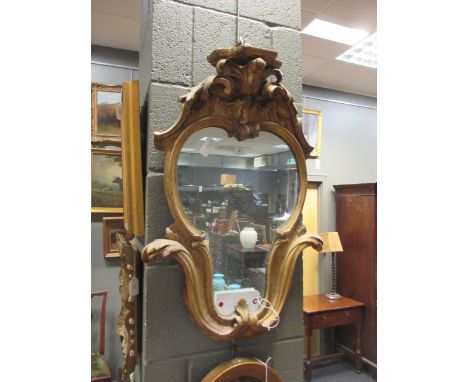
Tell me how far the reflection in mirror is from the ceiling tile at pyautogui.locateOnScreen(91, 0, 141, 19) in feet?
4.72

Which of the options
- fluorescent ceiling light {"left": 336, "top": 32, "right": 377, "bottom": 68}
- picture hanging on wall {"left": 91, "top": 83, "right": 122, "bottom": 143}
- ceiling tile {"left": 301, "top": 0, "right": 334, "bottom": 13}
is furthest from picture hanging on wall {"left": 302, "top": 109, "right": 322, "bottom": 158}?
picture hanging on wall {"left": 91, "top": 83, "right": 122, "bottom": 143}

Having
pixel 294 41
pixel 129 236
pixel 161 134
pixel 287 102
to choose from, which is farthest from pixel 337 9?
pixel 129 236

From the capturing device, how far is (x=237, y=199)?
0.94 meters

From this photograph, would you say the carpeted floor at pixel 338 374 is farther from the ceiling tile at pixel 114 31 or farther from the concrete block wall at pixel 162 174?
the ceiling tile at pixel 114 31

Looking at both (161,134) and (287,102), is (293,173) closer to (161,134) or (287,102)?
(287,102)

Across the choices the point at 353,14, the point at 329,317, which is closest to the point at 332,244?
the point at 329,317

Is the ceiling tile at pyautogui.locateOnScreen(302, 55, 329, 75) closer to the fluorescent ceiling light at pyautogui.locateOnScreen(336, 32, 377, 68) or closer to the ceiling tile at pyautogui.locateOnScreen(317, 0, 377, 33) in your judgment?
the fluorescent ceiling light at pyautogui.locateOnScreen(336, 32, 377, 68)

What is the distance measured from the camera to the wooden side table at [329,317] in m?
2.76

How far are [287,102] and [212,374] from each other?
746 millimetres

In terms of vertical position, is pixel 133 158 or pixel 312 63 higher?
pixel 312 63

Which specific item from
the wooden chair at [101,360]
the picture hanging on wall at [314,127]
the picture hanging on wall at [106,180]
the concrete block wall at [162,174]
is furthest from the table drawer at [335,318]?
the concrete block wall at [162,174]

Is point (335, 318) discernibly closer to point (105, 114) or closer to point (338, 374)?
point (338, 374)

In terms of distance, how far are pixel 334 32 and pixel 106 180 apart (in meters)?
1.94

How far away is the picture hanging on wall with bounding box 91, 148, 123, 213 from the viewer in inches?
97.6
